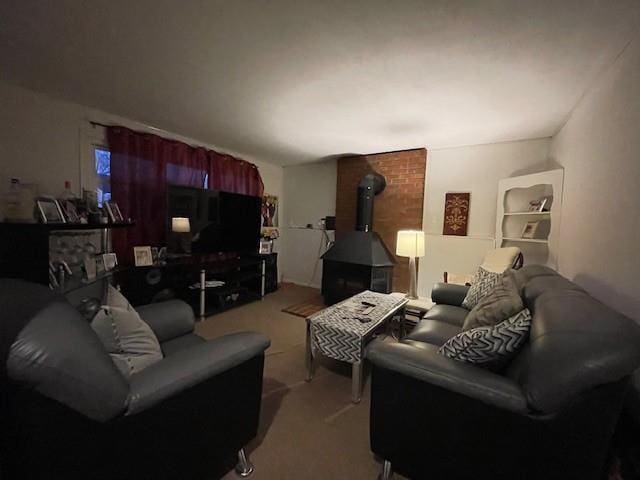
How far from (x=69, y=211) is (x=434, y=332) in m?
3.01

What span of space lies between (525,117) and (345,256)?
2339 millimetres

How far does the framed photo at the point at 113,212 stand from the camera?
2.57 m

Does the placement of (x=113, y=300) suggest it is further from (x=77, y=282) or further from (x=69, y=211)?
(x=69, y=211)

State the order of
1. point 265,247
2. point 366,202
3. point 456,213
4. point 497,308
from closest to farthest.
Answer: point 497,308, point 456,213, point 366,202, point 265,247

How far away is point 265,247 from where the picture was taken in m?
4.29

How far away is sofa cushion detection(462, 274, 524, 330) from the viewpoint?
4.43 feet

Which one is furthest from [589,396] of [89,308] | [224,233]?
[224,233]

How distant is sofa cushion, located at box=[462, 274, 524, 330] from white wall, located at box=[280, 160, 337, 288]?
3037 mm

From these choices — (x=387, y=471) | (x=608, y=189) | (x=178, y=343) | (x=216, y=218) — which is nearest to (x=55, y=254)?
(x=216, y=218)

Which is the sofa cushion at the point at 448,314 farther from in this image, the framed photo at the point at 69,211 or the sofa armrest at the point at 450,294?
the framed photo at the point at 69,211

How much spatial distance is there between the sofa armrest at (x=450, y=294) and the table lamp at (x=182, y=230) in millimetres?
2736

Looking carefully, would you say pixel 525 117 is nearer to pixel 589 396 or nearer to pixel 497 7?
pixel 497 7

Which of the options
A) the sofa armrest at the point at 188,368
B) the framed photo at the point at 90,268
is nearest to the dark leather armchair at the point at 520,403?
the sofa armrest at the point at 188,368

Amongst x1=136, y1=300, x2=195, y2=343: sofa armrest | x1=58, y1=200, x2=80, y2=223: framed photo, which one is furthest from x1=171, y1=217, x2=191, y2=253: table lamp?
x1=136, y1=300, x2=195, y2=343: sofa armrest
